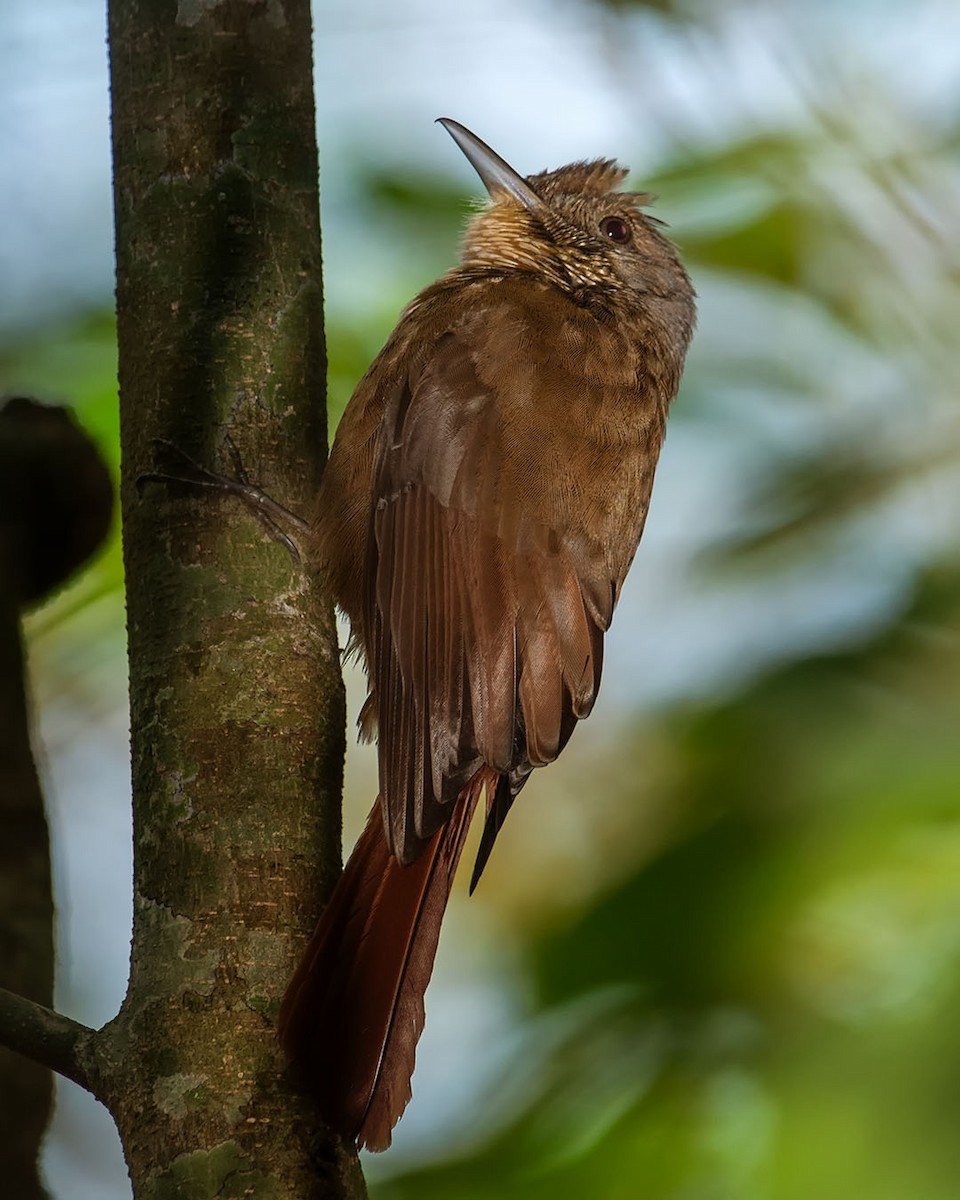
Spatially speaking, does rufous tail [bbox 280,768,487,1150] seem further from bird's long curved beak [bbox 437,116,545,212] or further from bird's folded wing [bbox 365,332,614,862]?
bird's long curved beak [bbox 437,116,545,212]

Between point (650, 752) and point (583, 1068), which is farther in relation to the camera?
point (650, 752)

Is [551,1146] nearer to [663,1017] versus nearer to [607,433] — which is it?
[663,1017]

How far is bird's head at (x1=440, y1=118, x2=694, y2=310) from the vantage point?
3.63m

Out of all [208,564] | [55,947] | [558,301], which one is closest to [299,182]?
[208,564]

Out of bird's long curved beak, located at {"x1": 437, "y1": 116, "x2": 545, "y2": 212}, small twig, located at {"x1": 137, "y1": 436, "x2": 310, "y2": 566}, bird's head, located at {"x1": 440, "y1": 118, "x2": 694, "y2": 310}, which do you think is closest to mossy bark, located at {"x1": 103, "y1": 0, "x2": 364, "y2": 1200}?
small twig, located at {"x1": 137, "y1": 436, "x2": 310, "y2": 566}

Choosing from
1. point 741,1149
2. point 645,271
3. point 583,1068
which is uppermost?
point 645,271

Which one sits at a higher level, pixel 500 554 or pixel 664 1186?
pixel 500 554

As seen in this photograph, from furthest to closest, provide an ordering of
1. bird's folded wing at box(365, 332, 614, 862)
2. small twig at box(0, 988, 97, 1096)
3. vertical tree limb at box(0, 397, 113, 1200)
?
bird's folded wing at box(365, 332, 614, 862) < vertical tree limb at box(0, 397, 113, 1200) < small twig at box(0, 988, 97, 1096)

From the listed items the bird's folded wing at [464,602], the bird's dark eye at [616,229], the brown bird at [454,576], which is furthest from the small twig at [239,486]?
the bird's dark eye at [616,229]

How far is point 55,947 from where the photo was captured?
7.95 feet

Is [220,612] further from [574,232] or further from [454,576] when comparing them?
[574,232]

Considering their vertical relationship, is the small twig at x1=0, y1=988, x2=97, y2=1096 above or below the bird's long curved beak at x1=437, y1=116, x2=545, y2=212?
below

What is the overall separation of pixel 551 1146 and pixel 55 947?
982 millimetres

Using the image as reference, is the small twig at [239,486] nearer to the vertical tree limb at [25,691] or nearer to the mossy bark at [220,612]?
the mossy bark at [220,612]
